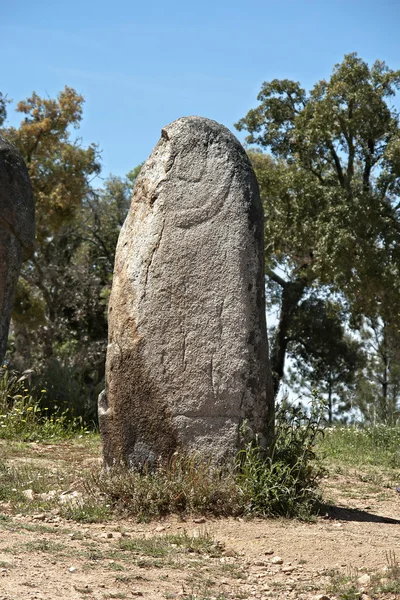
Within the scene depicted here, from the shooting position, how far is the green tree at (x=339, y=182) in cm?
2072

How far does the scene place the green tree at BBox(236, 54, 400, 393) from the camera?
68.0 ft

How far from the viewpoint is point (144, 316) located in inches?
263

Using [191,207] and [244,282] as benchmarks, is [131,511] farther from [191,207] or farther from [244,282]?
[191,207]

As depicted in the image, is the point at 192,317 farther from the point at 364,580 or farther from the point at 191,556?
the point at 364,580

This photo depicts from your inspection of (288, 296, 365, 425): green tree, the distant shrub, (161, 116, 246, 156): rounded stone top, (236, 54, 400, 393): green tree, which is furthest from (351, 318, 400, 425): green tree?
(161, 116, 246, 156): rounded stone top

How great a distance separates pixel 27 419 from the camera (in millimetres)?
10375

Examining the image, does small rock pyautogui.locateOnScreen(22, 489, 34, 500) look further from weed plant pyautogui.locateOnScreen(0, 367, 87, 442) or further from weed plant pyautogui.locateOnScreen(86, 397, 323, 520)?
weed plant pyautogui.locateOnScreen(0, 367, 87, 442)

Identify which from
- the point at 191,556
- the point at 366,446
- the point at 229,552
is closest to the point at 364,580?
the point at 229,552

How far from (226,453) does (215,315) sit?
1.08 m

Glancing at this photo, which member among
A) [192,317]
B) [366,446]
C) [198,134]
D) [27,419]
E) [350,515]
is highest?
[198,134]

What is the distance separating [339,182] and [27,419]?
14781mm

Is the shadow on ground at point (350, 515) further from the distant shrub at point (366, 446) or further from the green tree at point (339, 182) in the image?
the green tree at point (339, 182)

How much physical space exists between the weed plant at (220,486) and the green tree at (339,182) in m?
14.3

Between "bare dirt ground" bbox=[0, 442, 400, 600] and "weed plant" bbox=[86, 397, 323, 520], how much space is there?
159mm
